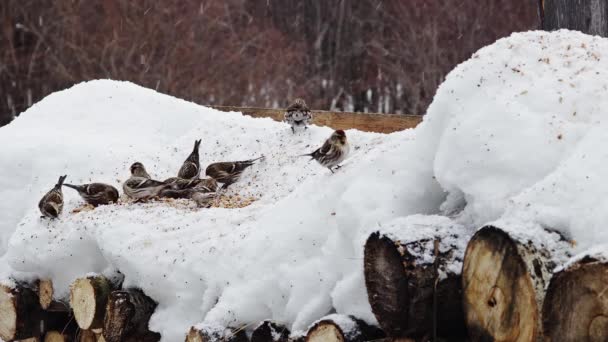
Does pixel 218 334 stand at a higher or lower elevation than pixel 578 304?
lower

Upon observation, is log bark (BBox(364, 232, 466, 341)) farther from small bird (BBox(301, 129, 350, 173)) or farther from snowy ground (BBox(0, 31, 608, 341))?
small bird (BBox(301, 129, 350, 173))

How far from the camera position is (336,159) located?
5539 mm

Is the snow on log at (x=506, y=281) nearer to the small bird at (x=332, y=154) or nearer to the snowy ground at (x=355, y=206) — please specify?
the snowy ground at (x=355, y=206)

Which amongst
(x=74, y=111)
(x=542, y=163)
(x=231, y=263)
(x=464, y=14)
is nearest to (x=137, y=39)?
(x=464, y=14)

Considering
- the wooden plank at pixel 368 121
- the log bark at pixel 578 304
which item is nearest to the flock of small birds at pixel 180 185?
the wooden plank at pixel 368 121

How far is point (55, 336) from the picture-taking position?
21.8 ft

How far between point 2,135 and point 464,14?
55.6 feet

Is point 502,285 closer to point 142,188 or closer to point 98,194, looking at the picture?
point 142,188

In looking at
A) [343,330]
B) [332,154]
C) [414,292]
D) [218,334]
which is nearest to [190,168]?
[332,154]

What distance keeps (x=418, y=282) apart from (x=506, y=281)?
41cm

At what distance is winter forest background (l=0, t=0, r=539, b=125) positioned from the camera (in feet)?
69.9

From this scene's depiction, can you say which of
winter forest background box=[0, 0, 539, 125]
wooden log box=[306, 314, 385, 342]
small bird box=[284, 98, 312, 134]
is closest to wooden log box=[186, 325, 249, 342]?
wooden log box=[306, 314, 385, 342]

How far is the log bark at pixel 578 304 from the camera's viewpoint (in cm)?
289

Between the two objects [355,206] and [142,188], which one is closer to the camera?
[355,206]
